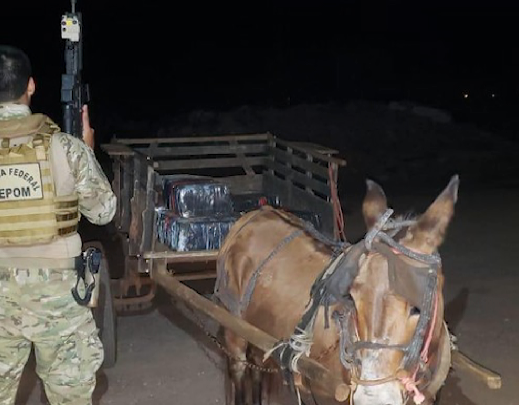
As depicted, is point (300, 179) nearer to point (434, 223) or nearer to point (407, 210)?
point (434, 223)

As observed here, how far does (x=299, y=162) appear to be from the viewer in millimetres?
8086

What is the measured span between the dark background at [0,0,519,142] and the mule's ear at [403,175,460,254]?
26504 mm

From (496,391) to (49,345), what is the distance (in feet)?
12.2

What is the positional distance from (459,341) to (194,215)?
2616 mm

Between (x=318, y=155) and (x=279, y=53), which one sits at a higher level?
(x=318, y=155)

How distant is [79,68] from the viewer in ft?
20.1

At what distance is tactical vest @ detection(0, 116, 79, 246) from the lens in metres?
3.77

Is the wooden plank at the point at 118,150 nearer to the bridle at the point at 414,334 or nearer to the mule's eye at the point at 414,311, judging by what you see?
the bridle at the point at 414,334

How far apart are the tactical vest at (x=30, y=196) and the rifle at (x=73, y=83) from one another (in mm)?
1628

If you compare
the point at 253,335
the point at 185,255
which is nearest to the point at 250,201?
the point at 185,255

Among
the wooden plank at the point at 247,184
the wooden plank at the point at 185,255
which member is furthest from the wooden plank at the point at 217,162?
the wooden plank at the point at 185,255

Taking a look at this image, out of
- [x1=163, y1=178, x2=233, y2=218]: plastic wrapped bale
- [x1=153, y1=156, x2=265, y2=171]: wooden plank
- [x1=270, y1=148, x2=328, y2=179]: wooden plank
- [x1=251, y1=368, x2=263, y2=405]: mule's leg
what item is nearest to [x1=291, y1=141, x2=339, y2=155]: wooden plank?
[x1=270, y1=148, x2=328, y2=179]: wooden plank

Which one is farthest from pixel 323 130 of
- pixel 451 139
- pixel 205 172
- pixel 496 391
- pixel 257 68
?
pixel 496 391

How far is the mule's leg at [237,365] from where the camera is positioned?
5.38 meters
